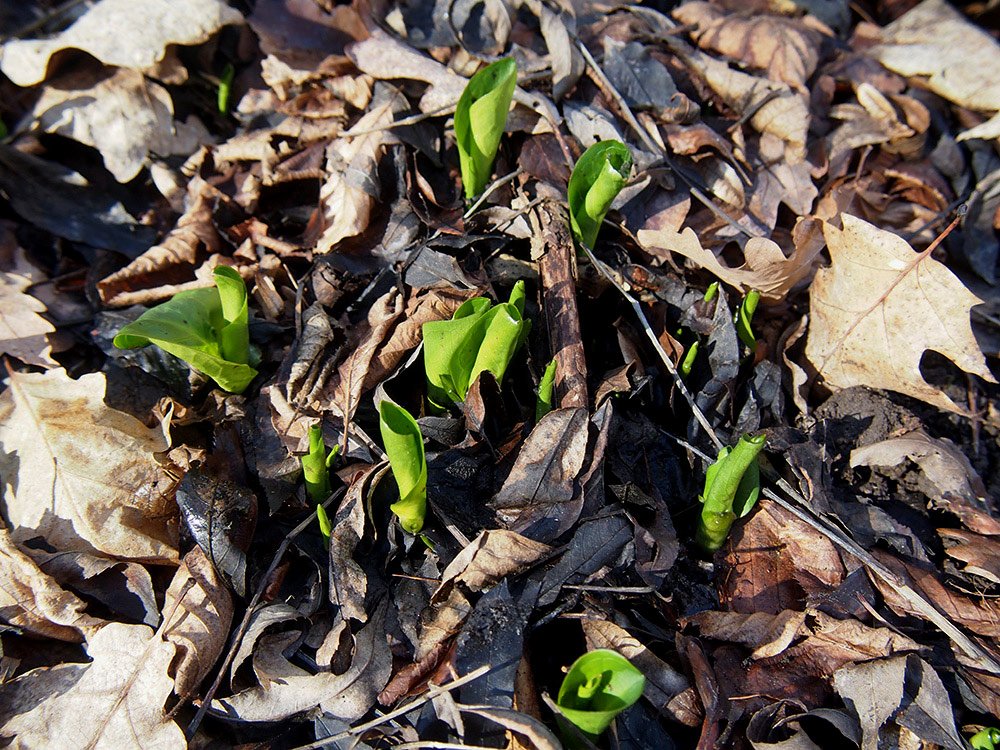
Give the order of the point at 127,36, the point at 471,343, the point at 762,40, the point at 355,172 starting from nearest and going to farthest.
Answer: the point at 471,343, the point at 355,172, the point at 127,36, the point at 762,40

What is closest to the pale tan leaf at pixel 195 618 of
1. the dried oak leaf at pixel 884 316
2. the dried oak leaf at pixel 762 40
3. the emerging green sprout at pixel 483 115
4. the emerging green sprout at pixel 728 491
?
the emerging green sprout at pixel 728 491

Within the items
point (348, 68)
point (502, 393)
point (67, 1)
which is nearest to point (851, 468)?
point (502, 393)

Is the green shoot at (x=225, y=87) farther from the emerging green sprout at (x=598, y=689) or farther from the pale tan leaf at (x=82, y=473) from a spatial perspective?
the emerging green sprout at (x=598, y=689)

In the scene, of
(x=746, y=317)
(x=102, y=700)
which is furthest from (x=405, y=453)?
(x=746, y=317)

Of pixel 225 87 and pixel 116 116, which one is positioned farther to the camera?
pixel 225 87

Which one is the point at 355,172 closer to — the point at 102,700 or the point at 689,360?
the point at 689,360

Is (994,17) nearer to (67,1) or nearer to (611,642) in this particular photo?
(611,642)
